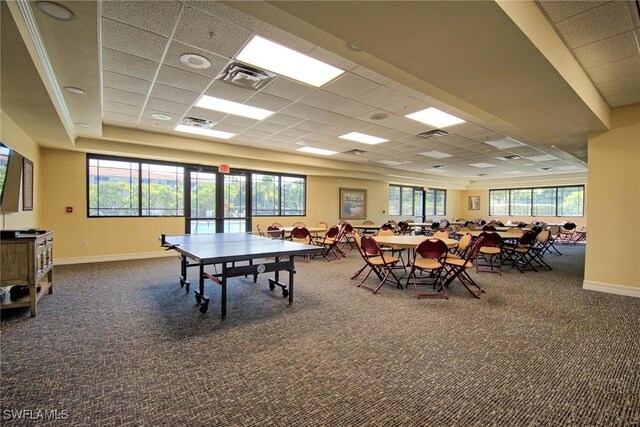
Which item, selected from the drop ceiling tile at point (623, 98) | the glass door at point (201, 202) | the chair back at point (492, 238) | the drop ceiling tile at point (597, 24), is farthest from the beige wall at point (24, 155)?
the drop ceiling tile at point (623, 98)

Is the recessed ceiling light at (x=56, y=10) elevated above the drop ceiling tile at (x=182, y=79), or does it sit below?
below

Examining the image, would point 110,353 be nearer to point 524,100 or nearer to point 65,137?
point 65,137

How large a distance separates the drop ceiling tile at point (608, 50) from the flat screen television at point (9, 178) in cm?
671

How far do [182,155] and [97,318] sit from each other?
188 inches

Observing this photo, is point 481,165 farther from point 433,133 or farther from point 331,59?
point 331,59

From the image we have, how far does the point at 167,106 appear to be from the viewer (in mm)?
4727

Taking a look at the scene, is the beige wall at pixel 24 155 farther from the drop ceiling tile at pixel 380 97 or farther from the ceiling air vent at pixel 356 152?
the ceiling air vent at pixel 356 152

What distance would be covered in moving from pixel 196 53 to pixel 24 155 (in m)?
3.83

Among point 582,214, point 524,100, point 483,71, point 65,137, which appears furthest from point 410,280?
point 582,214

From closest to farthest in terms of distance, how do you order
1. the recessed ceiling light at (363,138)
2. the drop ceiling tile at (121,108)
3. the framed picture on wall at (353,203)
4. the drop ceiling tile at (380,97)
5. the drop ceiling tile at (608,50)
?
the drop ceiling tile at (608,50) → the drop ceiling tile at (380,97) → the drop ceiling tile at (121,108) → the recessed ceiling light at (363,138) → the framed picture on wall at (353,203)

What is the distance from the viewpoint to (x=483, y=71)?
273 cm

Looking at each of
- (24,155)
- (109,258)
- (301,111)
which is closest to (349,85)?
(301,111)

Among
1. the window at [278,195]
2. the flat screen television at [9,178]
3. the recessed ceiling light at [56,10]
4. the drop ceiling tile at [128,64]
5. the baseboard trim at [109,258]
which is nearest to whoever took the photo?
the recessed ceiling light at [56,10]

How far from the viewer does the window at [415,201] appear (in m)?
13.5
